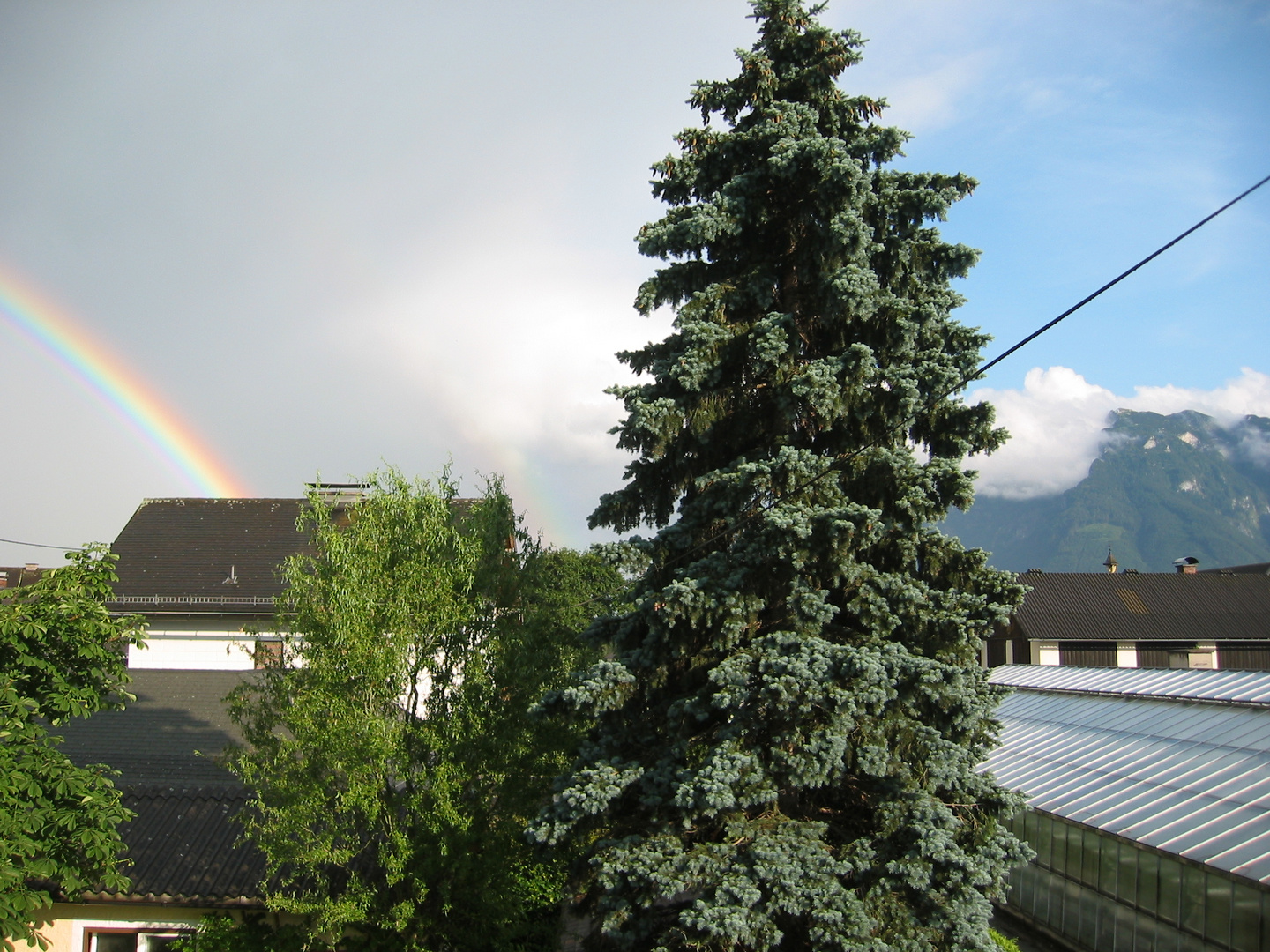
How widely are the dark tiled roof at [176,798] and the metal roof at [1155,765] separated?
13.8 meters

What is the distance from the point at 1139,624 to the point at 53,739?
5524 cm

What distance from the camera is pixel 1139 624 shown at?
2064 inches

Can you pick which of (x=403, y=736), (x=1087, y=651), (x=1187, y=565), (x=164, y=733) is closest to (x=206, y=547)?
(x=164, y=733)

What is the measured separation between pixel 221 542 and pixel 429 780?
23.6 m

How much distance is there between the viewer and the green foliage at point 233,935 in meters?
13.8

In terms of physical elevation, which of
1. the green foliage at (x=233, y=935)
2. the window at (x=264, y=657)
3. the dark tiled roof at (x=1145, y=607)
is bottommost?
the green foliage at (x=233, y=935)

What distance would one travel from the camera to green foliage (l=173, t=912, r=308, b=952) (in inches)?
543

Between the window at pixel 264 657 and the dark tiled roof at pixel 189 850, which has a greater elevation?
the window at pixel 264 657

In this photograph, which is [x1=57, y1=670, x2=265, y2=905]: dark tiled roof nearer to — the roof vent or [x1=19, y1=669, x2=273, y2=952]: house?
[x1=19, y1=669, x2=273, y2=952]: house

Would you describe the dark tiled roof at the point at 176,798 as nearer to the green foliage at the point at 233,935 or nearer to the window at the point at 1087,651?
the green foliage at the point at 233,935

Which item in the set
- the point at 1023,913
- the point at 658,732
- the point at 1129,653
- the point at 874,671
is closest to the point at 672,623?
the point at 658,732

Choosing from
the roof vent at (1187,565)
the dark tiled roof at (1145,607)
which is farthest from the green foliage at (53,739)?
the roof vent at (1187,565)

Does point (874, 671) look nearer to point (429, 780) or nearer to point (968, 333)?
point (968, 333)

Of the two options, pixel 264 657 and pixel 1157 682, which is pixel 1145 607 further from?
pixel 264 657
